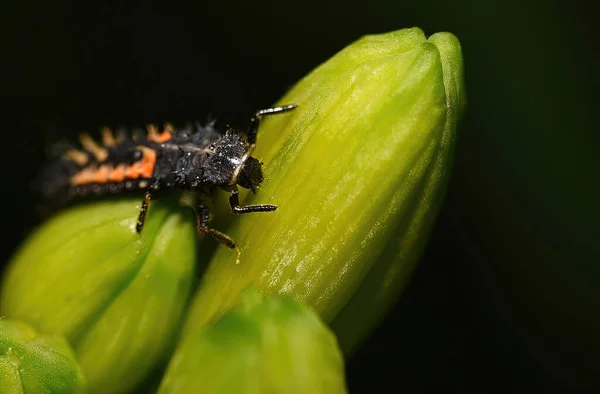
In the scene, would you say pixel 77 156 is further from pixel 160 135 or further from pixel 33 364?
pixel 33 364

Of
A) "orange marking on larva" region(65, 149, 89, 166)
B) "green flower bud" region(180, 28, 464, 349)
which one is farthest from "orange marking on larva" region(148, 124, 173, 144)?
"green flower bud" region(180, 28, 464, 349)

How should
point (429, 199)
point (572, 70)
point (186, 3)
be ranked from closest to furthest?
point (429, 199)
point (572, 70)
point (186, 3)

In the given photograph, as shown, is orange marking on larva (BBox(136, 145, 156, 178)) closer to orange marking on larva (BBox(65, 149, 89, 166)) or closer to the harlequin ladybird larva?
the harlequin ladybird larva

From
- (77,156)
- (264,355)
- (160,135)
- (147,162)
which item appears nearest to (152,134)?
(160,135)

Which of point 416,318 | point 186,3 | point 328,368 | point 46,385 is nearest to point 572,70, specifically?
point 416,318

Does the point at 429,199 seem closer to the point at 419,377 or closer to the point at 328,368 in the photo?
the point at 328,368

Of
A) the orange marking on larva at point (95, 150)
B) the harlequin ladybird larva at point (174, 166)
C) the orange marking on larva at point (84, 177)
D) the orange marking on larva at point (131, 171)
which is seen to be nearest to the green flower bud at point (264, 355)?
the harlequin ladybird larva at point (174, 166)

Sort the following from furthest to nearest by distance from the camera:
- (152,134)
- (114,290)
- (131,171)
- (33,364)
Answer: (152,134) < (131,171) < (114,290) < (33,364)

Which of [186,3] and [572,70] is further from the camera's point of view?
[186,3]
